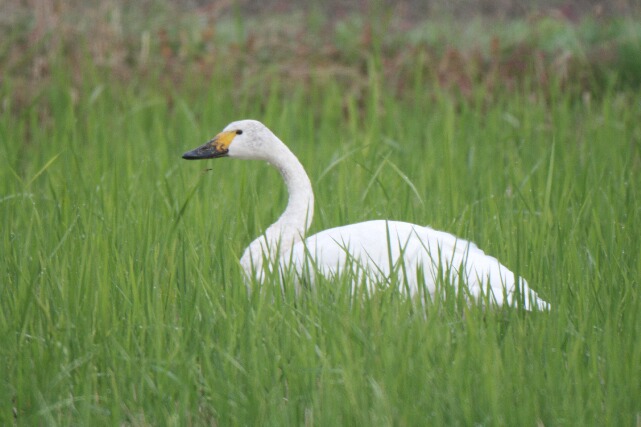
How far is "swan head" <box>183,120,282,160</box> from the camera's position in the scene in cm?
393

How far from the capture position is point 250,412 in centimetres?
261

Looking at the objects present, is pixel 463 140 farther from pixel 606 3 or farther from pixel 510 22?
pixel 606 3

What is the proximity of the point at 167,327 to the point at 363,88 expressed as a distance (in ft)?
14.9

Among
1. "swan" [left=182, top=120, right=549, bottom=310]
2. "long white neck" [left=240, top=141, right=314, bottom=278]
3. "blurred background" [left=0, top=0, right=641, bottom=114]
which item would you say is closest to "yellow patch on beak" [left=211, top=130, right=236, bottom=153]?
"swan" [left=182, top=120, right=549, bottom=310]

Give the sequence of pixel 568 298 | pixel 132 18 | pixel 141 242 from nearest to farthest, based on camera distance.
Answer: pixel 568 298, pixel 141 242, pixel 132 18

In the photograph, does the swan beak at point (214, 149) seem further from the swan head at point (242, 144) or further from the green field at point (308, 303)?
the green field at point (308, 303)

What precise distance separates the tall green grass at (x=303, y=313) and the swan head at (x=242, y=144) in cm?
22

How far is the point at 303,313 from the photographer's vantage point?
3018 mm

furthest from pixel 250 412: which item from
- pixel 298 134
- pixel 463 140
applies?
pixel 298 134

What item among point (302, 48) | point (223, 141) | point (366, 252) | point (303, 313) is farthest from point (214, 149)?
point (302, 48)

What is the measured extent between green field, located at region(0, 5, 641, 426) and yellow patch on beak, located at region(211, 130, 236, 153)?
27 cm

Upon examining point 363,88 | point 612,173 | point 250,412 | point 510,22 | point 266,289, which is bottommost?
point 250,412

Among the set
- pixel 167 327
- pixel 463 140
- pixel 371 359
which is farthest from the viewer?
pixel 463 140

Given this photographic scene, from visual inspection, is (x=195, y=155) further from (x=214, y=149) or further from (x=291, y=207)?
(x=291, y=207)
